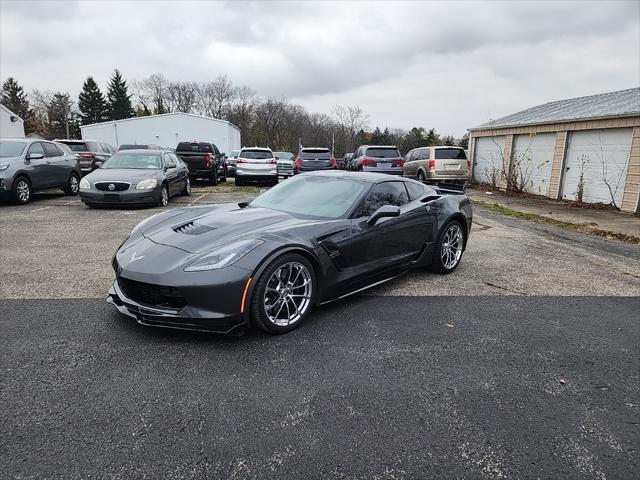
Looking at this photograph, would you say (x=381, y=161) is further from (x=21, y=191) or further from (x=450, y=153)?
(x=21, y=191)

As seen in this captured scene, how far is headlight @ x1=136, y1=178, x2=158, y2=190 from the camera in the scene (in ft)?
33.5

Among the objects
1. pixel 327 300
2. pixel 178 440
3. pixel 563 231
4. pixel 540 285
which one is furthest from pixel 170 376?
pixel 563 231

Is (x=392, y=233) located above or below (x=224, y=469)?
above

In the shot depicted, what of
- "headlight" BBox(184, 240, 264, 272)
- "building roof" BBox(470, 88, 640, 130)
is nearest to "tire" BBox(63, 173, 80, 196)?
"headlight" BBox(184, 240, 264, 272)

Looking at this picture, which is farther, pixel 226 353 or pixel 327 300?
pixel 327 300

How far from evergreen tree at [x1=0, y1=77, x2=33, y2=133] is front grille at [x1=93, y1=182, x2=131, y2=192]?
2772 inches

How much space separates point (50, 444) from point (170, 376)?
30.4 inches

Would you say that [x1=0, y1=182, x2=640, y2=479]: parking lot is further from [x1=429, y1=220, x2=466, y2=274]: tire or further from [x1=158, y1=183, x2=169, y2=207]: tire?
[x1=158, y1=183, x2=169, y2=207]: tire

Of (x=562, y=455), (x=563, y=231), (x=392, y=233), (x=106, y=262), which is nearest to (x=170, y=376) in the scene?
(x=562, y=455)

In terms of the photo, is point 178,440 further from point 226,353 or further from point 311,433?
point 226,353

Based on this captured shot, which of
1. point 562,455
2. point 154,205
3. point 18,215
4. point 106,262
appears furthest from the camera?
point 154,205

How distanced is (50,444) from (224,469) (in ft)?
2.97

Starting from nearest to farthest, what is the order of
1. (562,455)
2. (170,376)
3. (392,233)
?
(562,455)
(170,376)
(392,233)

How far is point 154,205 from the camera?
11.0 meters
